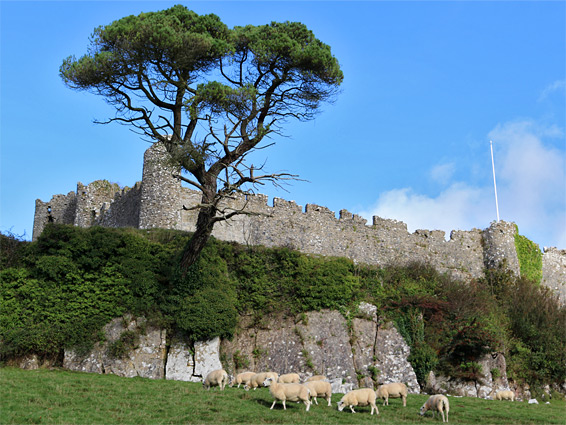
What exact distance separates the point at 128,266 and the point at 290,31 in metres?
9.57

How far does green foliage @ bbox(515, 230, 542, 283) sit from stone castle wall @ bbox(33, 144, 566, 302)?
70cm

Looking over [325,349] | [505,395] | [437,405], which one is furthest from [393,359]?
[437,405]

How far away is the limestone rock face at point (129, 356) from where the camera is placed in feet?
58.8

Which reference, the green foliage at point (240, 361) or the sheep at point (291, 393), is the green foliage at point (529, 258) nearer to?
the green foliage at point (240, 361)


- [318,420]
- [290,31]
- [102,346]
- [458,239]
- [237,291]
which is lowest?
[318,420]

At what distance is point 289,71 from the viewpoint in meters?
20.7

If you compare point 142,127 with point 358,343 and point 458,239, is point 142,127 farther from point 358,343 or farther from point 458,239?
point 458,239

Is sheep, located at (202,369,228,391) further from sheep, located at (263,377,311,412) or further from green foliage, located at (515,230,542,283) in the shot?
green foliage, located at (515,230,542,283)

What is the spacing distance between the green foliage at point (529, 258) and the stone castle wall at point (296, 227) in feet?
2.31

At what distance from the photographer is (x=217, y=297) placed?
20.0 m

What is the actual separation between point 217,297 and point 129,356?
3.38m

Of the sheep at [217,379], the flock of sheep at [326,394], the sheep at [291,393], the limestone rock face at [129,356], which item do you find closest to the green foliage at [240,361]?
the limestone rock face at [129,356]

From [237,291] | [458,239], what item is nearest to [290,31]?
[237,291]

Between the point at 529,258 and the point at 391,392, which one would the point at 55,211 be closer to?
the point at 391,392
